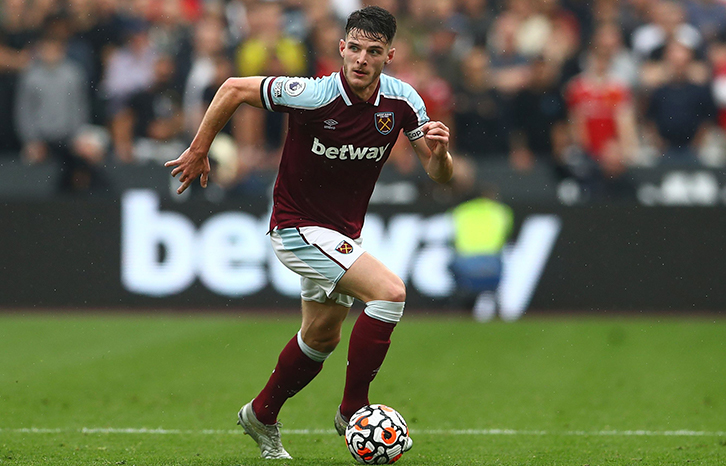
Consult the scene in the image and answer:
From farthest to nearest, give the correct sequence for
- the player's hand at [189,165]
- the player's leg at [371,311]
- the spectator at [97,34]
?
the spectator at [97,34] → the player's hand at [189,165] → the player's leg at [371,311]

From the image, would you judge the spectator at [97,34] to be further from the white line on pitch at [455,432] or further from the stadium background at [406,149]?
the white line on pitch at [455,432]

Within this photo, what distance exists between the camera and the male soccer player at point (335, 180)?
17.0 ft

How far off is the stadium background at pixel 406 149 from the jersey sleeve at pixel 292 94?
7.43m

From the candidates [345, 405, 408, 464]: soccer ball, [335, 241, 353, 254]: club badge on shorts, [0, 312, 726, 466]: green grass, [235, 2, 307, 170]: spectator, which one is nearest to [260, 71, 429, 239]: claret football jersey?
[335, 241, 353, 254]: club badge on shorts

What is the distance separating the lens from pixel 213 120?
5.27 meters

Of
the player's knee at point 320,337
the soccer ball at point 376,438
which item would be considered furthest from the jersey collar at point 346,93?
the soccer ball at point 376,438

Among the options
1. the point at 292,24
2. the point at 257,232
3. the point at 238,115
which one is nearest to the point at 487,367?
the point at 257,232

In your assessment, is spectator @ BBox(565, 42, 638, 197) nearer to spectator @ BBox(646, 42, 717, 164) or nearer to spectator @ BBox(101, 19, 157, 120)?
spectator @ BBox(646, 42, 717, 164)

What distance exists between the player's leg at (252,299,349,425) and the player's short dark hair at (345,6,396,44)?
1.40 meters

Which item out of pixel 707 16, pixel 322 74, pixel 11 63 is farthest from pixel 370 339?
pixel 707 16

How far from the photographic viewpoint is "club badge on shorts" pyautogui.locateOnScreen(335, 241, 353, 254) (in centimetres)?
528

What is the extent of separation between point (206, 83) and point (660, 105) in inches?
236

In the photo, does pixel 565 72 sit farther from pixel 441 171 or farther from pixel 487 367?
pixel 441 171

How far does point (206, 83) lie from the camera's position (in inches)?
535
